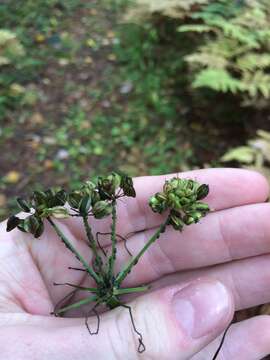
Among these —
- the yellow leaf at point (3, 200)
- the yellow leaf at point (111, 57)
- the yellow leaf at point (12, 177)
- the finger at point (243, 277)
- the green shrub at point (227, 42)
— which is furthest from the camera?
the yellow leaf at point (111, 57)

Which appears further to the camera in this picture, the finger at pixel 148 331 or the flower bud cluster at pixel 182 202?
the flower bud cluster at pixel 182 202

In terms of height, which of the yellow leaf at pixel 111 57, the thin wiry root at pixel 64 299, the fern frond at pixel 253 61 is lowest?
the thin wiry root at pixel 64 299

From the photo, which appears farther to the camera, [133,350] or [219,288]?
[219,288]

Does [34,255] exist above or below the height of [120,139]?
above

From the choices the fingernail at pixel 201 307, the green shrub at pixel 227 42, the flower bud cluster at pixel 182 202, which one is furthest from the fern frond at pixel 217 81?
the fingernail at pixel 201 307

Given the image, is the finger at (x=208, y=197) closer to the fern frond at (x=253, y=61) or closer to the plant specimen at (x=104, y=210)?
the plant specimen at (x=104, y=210)

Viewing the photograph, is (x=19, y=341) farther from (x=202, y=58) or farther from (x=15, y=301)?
(x=202, y=58)

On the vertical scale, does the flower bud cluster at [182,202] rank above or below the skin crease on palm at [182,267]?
above

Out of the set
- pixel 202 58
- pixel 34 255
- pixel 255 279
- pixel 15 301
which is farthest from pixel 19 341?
pixel 202 58
